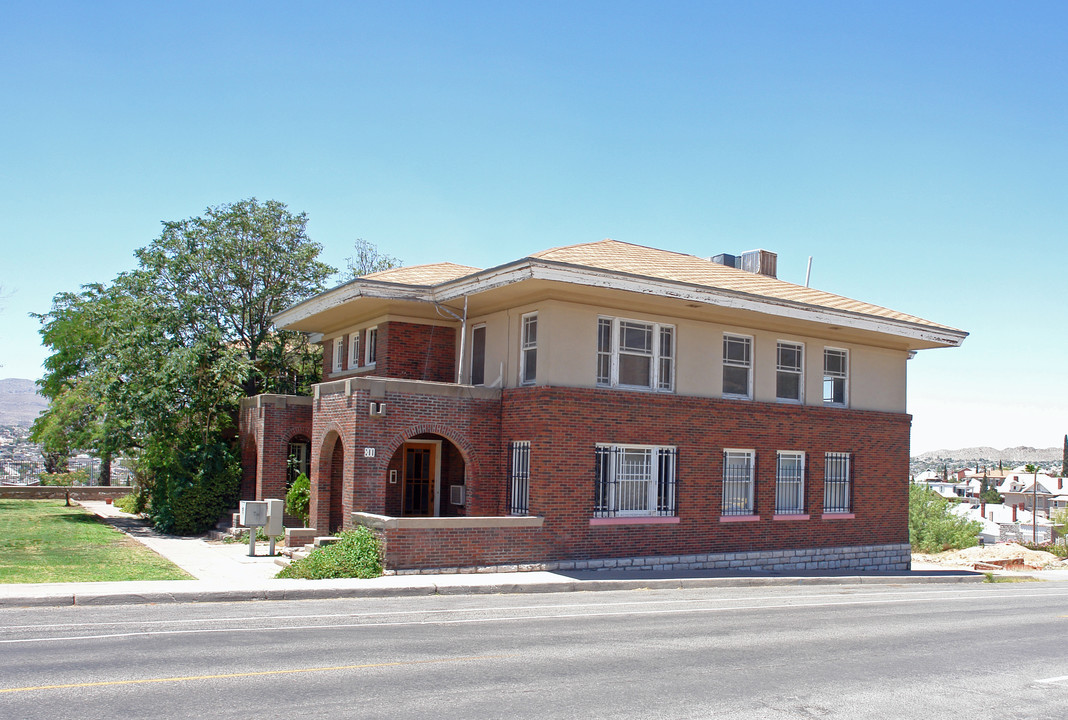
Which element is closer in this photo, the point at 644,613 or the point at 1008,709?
the point at 1008,709

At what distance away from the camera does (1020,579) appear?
81.7 feet

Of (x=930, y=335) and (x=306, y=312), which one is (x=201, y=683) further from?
(x=930, y=335)

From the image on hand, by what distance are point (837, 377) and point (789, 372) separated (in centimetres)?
190

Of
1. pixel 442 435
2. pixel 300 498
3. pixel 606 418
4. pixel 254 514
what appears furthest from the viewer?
pixel 300 498

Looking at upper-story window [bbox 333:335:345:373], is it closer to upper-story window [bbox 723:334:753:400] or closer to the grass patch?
upper-story window [bbox 723:334:753:400]

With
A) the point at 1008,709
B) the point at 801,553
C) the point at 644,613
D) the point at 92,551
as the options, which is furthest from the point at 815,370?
the point at 92,551

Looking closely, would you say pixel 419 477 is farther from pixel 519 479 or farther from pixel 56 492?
pixel 56 492

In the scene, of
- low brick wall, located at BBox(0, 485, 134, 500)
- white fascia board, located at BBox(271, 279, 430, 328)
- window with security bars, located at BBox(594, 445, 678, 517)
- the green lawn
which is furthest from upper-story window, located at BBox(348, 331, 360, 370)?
low brick wall, located at BBox(0, 485, 134, 500)

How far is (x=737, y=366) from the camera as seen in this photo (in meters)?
21.1

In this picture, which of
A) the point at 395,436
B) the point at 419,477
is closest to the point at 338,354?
the point at 419,477

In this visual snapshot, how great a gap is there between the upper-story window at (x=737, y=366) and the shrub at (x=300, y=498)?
34.5 ft

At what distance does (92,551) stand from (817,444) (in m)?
17.0

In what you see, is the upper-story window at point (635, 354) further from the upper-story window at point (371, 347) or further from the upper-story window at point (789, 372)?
the upper-story window at point (371, 347)

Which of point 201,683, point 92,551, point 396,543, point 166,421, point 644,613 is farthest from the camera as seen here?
point 166,421
